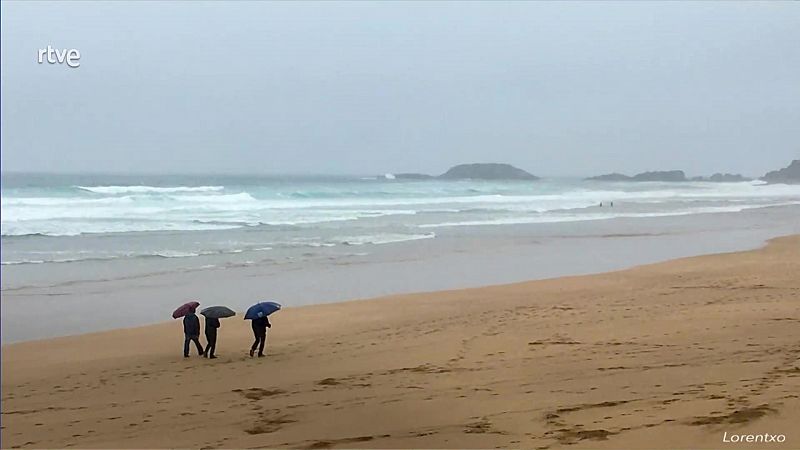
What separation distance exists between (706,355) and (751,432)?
142cm

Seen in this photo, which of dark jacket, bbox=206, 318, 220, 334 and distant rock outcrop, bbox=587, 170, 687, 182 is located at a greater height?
distant rock outcrop, bbox=587, 170, 687, 182

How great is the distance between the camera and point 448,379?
474 cm

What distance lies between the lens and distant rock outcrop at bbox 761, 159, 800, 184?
16.9 feet

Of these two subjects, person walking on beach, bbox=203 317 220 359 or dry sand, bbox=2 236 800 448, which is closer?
dry sand, bbox=2 236 800 448

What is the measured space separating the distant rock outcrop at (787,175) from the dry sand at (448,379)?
1054mm

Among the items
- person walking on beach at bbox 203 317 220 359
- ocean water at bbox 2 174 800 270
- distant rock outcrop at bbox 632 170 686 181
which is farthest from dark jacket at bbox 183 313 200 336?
distant rock outcrop at bbox 632 170 686 181

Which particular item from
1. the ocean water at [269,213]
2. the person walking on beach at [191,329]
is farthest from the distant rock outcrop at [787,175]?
the person walking on beach at [191,329]

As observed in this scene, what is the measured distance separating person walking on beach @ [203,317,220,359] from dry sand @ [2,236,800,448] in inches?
5.4

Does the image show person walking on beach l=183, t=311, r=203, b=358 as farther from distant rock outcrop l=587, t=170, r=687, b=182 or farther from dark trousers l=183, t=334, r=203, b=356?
distant rock outcrop l=587, t=170, r=687, b=182

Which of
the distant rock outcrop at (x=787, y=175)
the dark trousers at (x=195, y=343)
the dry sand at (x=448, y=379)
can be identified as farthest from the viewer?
the dark trousers at (x=195, y=343)

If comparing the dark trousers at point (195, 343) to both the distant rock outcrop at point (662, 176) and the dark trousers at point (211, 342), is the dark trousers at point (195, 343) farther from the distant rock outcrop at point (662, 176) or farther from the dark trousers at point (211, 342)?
the distant rock outcrop at point (662, 176)

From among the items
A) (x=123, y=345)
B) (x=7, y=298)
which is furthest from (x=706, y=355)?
(x=7, y=298)

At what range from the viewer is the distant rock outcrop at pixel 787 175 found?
5160 millimetres

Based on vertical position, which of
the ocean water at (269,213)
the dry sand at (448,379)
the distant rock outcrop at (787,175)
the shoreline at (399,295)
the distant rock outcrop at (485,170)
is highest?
the distant rock outcrop at (485,170)
